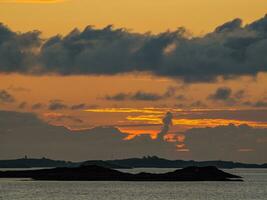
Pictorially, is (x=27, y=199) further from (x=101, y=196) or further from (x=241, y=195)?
(x=241, y=195)

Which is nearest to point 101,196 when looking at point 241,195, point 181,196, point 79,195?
point 79,195

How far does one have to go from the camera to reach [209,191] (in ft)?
649

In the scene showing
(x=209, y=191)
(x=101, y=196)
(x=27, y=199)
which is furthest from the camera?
(x=209, y=191)

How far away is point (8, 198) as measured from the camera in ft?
539

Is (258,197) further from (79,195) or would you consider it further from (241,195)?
(79,195)

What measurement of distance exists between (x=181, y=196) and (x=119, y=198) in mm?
17652

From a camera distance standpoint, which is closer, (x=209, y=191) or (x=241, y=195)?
(x=241, y=195)

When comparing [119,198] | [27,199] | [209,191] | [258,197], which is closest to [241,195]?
[258,197]

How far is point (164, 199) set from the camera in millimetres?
165000

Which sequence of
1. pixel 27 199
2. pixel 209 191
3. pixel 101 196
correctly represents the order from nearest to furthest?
pixel 27 199 → pixel 101 196 → pixel 209 191

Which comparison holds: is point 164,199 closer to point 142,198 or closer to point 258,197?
point 142,198

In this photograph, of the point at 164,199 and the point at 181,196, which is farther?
the point at 181,196

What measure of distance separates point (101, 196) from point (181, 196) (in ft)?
56.6

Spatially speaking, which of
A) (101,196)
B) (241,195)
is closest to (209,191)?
(241,195)
